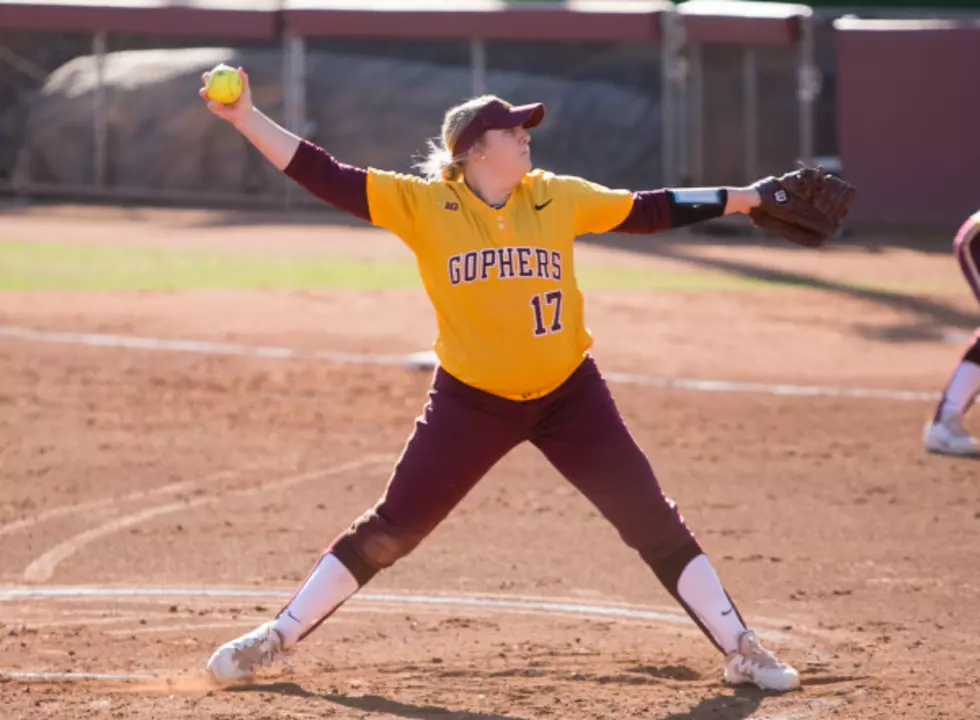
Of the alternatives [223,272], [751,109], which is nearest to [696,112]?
[751,109]

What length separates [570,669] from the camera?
5957mm

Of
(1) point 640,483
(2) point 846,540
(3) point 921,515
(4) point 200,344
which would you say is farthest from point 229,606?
(4) point 200,344

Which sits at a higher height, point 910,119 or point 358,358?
point 910,119

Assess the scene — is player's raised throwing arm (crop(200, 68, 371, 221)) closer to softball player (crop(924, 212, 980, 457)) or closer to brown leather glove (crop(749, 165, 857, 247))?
brown leather glove (crop(749, 165, 857, 247))

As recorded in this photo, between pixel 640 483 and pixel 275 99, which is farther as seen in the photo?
pixel 275 99

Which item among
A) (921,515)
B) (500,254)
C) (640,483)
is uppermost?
(500,254)

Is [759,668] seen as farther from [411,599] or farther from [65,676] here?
[65,676]

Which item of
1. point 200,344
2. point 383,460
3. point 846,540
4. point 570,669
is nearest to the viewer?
point 570,669

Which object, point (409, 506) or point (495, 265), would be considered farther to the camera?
point (409, 506)

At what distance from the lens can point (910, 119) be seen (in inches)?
763

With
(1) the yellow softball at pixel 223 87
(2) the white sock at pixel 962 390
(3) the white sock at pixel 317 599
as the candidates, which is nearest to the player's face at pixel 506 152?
(1) the yellow softball at pixel 223 87

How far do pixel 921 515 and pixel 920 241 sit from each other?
11876 mm

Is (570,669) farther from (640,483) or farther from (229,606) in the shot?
(229,606)

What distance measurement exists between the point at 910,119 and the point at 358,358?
29.7ft
